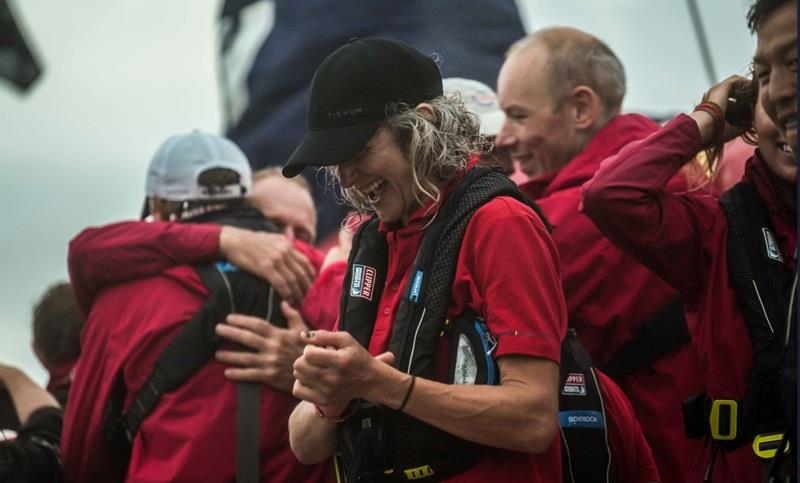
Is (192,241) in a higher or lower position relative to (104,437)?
higher

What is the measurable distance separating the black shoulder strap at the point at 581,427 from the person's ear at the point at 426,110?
550mm

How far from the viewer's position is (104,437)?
3779 millimetres

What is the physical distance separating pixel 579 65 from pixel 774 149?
1252 millimetres

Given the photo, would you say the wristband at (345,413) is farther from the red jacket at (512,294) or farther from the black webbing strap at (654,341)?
the black webbing strap at (654,341)

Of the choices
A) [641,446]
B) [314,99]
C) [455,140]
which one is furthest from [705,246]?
[314,99]

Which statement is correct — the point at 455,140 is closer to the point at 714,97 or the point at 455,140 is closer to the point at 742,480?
the point at 714,97

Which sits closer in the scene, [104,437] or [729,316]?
[729,316]

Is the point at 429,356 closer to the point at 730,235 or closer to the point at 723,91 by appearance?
the point at 730,235

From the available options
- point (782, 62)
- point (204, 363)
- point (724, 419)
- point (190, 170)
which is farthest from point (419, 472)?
point (190, 170)

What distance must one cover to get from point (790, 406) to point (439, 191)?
788mm

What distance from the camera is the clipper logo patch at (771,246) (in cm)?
281

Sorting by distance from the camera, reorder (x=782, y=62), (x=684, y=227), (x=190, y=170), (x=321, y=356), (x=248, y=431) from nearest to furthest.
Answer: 1. (x=321, y=356)
2. (x=782, y=62)
3. (x=684, y=227)
4. (x=248, y=431)
5. (x=190, y=170)

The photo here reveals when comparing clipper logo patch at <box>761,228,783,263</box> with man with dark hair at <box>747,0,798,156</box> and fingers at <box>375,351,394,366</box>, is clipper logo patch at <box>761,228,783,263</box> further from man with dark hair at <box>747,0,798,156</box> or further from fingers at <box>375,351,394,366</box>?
fingers at <box>375,351,394,366</box>

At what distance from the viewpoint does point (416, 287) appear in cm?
258
